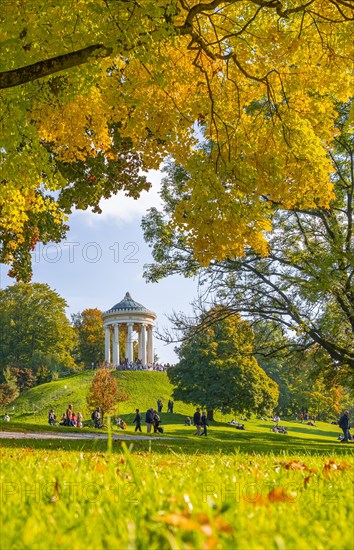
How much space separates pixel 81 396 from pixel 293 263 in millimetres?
38501

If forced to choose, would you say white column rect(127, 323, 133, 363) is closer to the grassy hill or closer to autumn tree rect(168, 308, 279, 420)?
the grassy hill

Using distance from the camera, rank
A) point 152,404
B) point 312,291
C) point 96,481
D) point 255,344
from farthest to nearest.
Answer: point 152,404
point 255,344
point 312,291
point 96,481

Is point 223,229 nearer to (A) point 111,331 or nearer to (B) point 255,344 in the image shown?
(B) point 255,344

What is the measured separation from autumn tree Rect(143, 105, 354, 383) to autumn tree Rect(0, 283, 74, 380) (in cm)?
5321

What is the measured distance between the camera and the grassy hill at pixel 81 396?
47.4 meters

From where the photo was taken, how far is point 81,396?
51625mm

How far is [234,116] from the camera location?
33.5ft

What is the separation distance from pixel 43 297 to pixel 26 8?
6689 cm

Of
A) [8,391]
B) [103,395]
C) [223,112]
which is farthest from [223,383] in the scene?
[223,112]

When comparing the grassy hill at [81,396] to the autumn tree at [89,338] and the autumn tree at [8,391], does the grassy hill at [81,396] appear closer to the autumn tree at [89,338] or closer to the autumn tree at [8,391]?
the autumn tree at [8,391]

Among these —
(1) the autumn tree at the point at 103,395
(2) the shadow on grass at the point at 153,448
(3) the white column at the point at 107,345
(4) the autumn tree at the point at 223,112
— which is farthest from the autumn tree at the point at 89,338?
(4) the autumn tree at the point at 223,112

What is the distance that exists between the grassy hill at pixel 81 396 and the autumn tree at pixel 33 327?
6.52 metres

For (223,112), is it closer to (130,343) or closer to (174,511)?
(174,511)

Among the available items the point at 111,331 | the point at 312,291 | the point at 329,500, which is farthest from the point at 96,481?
the point at 111,331
